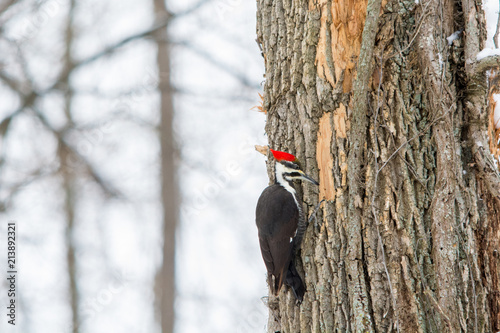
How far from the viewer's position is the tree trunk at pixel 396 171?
192 centimetres

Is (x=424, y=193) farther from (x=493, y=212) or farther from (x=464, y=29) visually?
(x=464, y=29)

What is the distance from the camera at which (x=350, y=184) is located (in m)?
2.12

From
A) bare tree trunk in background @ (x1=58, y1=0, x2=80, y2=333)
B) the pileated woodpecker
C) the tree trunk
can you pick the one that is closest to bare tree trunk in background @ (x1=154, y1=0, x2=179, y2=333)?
bare tree trunk in background @ (x1=58, y1=0, x2=80, y2=333)

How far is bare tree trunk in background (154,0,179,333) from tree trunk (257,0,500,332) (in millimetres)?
3297

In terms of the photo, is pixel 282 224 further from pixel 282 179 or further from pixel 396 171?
pixel 396 171

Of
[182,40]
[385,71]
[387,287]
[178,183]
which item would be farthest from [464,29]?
[182,40]

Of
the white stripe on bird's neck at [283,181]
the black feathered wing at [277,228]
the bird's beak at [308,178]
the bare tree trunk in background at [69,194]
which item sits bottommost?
the black feathered wing at [277,228]

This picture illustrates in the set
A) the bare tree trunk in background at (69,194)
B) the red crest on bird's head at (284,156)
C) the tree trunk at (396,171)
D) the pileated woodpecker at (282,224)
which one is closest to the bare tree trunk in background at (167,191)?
the bare tree trunk in background at (69,194)

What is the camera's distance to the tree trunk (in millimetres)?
1919

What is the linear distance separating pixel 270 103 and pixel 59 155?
4329mm

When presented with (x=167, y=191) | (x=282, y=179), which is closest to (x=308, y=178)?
(x=282, y=179)

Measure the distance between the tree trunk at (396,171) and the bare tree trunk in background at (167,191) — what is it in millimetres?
3297

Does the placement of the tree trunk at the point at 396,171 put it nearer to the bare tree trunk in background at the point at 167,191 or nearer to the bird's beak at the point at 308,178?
the bird's beak at the point at 308,178

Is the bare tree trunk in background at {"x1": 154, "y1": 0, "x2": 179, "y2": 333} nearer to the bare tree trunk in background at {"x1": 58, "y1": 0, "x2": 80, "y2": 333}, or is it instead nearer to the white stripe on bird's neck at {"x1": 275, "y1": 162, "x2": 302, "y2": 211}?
the bare tree trunk in background at {"x1": 58, "y1": 0, "x2": 80, "y2": 333}
